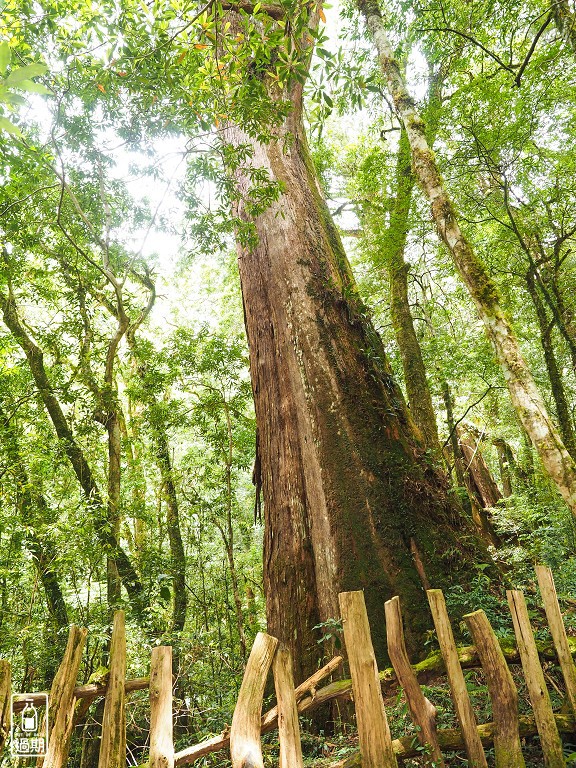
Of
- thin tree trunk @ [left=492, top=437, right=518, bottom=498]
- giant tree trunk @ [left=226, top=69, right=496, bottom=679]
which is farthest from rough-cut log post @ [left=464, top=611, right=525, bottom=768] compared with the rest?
thin tree trunk @ [left=492, top=437, right=518, bottom=498]

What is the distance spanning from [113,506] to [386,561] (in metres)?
4.04

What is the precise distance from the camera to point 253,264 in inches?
187

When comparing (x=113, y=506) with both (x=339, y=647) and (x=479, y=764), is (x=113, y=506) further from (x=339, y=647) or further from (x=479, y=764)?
(x=479, y=764)

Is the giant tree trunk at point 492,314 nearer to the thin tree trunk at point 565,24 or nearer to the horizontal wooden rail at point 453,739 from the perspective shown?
the thin tree trunk at point 565,24

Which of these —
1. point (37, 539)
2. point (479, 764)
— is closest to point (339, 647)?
point (479, 764)

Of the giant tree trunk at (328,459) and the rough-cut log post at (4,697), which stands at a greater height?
the giant tree trunk at (328,459)

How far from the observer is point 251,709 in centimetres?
171

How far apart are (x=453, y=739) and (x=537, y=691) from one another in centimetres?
40

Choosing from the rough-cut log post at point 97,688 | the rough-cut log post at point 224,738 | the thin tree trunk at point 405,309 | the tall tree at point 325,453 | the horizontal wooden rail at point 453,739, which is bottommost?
the horizontal wooden rail at point 453,739

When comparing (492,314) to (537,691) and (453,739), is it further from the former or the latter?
(453,739)

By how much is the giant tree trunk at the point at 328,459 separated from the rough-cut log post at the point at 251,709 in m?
1.52

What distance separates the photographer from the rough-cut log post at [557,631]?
80.0 inches

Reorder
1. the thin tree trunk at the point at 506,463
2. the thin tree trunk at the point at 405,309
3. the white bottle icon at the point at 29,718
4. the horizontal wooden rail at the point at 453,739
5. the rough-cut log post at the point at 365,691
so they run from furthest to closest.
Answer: the thin tree trunk at the point at 506,463 < the thin tree trunk at the point at 405,309 < the white bottle icon at the point at 29,718 < the horizontal wooden rail at the point at 453,739 < the rough-cut log post at the point at 365,691

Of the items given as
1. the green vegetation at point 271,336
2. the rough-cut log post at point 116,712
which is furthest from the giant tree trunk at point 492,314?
the rough-cut log post at point 116,712
